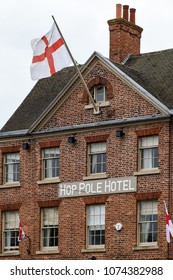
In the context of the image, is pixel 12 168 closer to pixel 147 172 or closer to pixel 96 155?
pixel 96 155

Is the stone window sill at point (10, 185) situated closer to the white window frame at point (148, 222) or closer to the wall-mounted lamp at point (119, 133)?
the wall-mounted lamp at point (119, 133)

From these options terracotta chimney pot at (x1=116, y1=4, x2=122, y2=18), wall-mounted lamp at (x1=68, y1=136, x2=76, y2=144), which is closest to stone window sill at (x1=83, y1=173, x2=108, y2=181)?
wall-mounted lamp at (x1=68, y1=136, x2=76, y2=144)

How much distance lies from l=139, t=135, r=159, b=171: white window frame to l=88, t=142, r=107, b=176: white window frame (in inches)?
73.7

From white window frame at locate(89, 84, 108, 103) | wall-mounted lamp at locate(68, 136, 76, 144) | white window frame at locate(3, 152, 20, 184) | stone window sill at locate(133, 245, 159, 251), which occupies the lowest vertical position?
stone window sill at locate(133, 245, 159, 251)

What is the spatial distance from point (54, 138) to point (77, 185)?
2681 mm

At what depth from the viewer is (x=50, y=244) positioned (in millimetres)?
38625

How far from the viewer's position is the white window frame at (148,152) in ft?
117

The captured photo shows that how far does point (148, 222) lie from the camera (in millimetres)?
35562

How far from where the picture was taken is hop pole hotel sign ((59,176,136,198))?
36.2 m

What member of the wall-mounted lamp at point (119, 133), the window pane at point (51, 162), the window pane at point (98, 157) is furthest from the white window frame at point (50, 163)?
the wall-mounted lamp at point (119, 133)

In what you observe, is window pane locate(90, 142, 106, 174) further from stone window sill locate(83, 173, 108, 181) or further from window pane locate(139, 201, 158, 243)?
window pane locate(139, 201, 158, 243)

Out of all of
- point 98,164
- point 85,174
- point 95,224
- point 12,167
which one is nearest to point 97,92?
point 98,164

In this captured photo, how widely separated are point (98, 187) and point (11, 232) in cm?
546

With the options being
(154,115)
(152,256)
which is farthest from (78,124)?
(152,256)
